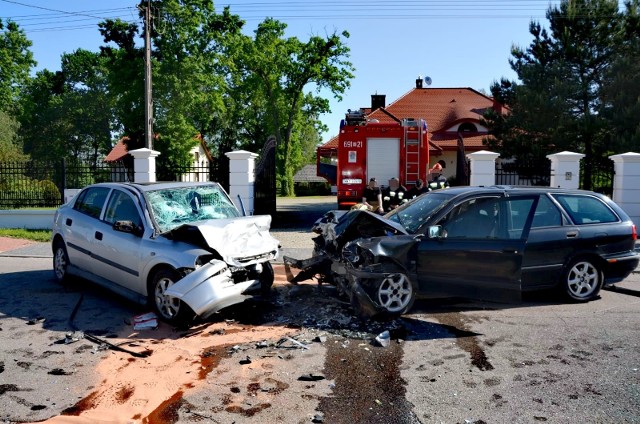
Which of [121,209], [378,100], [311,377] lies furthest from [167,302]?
[378,100]

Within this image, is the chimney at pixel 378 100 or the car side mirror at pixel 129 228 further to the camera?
the chimney at pixel 378 100

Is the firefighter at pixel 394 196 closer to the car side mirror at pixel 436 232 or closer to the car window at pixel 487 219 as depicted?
the car window at pixel 487 219

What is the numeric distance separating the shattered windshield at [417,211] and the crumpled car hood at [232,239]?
5.62 ft

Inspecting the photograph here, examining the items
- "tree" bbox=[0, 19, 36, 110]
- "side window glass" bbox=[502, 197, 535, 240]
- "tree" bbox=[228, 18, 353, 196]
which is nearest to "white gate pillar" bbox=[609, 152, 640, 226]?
"side window glass" bbox=[502, 197, 535, 240]

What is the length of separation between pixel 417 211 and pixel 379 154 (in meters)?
8.95

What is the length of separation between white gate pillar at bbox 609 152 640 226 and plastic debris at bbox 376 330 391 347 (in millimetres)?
11016

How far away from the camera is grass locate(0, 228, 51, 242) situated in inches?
578

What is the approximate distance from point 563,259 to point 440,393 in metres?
3.59

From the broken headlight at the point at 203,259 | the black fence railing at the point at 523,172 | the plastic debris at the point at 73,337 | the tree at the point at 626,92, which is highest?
the tree at the point at 626,92

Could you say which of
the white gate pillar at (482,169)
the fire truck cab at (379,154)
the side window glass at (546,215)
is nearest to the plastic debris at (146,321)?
the side window glass at (546,215)

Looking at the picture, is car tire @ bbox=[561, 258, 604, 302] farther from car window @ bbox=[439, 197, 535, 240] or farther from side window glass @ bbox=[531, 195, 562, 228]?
car window @ bbox=[439, 197, 535, 240]

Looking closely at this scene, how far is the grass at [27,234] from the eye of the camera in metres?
14.7

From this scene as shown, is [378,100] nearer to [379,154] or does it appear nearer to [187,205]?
[379,154]

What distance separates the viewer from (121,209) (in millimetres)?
7703
